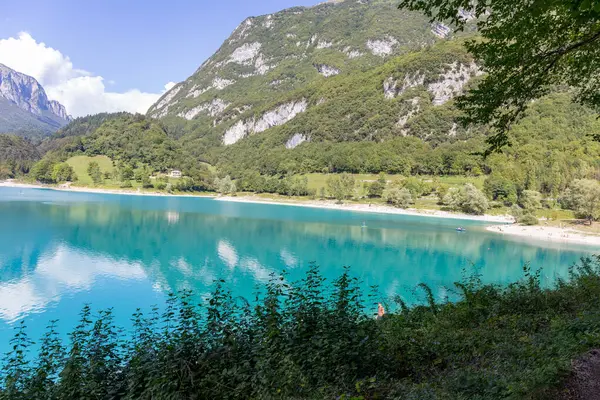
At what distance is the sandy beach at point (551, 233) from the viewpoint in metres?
59.6

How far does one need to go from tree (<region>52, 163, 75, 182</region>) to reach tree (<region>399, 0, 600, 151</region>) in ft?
525

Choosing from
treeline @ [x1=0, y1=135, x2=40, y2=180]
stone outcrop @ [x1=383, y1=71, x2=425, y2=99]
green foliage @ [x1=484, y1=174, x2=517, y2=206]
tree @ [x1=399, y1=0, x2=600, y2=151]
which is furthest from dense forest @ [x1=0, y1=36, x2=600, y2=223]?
tree @ [x1=399, y1=0, x2=600, y2=151]

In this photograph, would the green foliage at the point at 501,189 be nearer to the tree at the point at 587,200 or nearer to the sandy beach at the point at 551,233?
the tree at the point at 587,200

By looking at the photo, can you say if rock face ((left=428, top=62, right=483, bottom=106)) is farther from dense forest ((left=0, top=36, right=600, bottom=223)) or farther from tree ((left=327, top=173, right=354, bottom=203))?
tree ((left=327, top=173, right=354, bottom=203))

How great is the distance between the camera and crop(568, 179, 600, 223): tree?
229ft

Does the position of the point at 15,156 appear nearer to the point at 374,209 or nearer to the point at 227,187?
the point at 227,187

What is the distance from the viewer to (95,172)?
138m

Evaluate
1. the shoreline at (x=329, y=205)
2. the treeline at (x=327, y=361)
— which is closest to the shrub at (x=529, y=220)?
the shoreline at (x=329, y=205)

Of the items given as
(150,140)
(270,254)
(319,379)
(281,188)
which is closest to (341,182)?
(281,188)

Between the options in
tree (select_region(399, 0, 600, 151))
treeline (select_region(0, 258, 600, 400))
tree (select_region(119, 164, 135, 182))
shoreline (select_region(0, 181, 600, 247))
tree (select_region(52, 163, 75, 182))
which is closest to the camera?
treeline (select_region(0, 258, 600, 400))

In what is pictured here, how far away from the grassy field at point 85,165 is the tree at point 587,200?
15077cm

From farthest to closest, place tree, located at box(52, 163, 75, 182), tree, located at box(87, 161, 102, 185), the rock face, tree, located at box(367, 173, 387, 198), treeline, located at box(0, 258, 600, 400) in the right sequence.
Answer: the rock face < tree, located at box(52, 163, 75, 182) < tree, located at box(87, 161, 102, 185) < tree, located at box(367, 173, 387, 198) < treeline, located at box(0, 258, 600, 400)

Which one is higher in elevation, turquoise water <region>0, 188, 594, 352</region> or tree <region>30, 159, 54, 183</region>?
tree <region>30, 159, 54, 183</region>

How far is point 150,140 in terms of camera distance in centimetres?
17538
